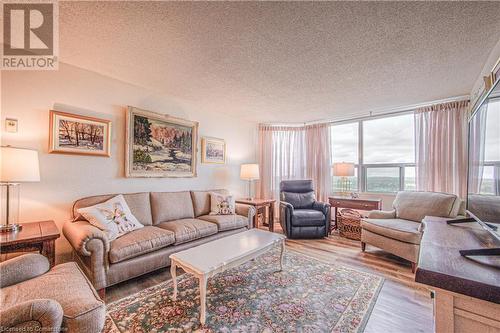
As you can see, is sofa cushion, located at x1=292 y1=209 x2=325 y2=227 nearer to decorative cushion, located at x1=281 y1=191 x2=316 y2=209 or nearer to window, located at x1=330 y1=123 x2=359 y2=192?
decorative cushion, located at x1=281 y1=191 x2=316 y2=209

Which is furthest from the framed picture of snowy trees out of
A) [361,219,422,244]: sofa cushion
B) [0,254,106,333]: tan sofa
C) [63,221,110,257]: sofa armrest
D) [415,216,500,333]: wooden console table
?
[415,216,500,333]: wooden console table

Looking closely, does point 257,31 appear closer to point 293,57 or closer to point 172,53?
point 293,57

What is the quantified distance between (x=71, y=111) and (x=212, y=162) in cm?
216

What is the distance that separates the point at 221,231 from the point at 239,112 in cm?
236

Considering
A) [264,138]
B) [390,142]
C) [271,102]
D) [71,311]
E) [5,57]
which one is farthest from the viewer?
[264,138]

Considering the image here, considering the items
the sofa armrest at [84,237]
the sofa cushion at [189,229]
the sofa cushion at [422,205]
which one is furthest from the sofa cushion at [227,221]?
the sofa cushion at [422,205]

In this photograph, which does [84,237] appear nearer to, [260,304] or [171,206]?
[171,206]

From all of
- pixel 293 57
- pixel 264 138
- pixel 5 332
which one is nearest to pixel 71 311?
pixel 5 332

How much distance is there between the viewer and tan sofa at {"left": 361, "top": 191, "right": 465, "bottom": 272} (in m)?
2.50

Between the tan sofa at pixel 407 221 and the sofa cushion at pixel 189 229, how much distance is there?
7.30 feet

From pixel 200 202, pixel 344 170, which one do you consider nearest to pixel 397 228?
pixel 344 170

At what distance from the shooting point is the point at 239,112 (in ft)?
13.8

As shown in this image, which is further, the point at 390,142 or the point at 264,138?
the point at 264,138

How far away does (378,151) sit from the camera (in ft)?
13.7
